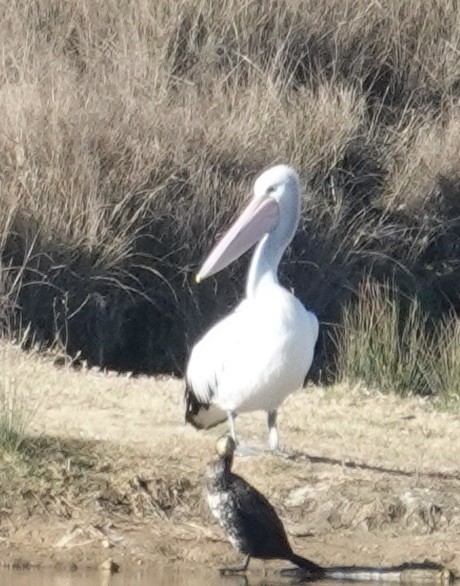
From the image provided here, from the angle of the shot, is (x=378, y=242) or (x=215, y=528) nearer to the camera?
(x=215, y=528)

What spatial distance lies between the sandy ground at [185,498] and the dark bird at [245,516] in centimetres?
29

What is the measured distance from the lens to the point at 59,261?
459 inches

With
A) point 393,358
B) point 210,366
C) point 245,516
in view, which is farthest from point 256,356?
point 393,358

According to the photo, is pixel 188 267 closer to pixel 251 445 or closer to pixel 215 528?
pixel 251 445

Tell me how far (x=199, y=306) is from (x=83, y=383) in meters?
2.83

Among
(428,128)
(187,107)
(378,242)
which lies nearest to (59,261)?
(187,107)

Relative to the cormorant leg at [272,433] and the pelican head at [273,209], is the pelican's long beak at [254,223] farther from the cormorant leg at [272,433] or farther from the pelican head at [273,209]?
the cormorant leg at [272,433]

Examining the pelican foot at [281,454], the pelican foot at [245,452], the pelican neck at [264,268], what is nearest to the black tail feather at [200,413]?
the pelican foot at [245,452]

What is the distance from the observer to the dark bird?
7086 millimetres

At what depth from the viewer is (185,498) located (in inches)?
307

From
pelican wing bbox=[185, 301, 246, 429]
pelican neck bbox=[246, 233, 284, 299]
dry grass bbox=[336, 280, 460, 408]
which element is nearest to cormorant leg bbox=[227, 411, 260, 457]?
pelican wing bbox=[185, 301, 246, 429]

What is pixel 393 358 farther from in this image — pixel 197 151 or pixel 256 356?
pixel 256 356

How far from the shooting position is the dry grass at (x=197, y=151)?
11.7m

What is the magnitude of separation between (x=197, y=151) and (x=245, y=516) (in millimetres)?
5891
